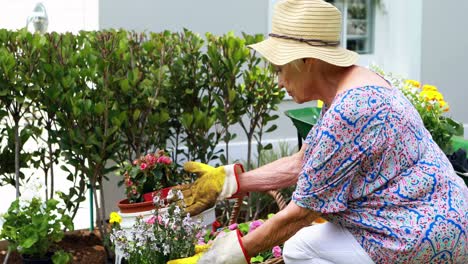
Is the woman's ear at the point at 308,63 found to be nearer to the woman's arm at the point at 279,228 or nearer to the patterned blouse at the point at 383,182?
the patterned blouse at the point at 383,182

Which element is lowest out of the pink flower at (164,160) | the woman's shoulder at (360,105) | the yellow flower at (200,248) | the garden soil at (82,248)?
the garden soil at (82,248)

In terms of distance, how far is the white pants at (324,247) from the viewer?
2.77 metres

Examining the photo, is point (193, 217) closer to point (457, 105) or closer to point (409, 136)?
point (409, 136)

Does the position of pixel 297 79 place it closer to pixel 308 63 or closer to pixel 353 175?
pixel 308 63

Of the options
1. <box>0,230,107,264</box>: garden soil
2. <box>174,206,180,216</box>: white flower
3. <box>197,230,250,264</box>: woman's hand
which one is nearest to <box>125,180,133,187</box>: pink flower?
<box>0,230,107,264</box>: garden soil

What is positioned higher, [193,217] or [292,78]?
[292,78]

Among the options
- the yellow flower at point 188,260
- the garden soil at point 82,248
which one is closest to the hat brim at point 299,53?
Result: the yellow flower at point 188,260

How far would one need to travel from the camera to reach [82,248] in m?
5.02

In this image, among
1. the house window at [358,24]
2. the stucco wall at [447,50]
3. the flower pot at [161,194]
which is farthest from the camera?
the house window at [358,24]

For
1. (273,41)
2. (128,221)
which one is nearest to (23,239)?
(128,221)

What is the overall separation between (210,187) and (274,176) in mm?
262

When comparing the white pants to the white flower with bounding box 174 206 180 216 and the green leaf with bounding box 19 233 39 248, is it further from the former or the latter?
the green leaf with bounding box 19 233 39 248

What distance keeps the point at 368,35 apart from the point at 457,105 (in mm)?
1044

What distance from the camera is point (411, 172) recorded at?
2703 millimetres
